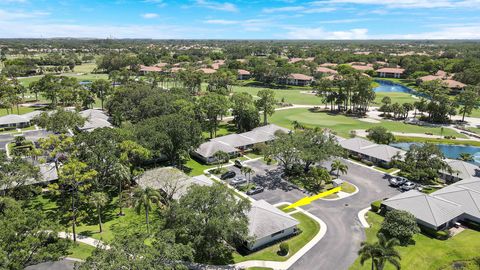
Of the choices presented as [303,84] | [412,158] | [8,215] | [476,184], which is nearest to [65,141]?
[8,215]

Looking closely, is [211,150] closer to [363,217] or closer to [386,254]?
[363,217]

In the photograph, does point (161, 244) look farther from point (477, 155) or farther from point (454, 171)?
point (477, 155)

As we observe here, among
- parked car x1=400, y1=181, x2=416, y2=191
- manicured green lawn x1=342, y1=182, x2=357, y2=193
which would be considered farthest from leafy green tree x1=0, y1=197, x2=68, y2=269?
parked car x1=400, y1=181, x2=416, y2=191

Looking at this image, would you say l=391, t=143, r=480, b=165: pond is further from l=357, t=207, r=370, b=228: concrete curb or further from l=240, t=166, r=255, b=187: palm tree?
l=240, t=166, r=255, b=187: palm tree

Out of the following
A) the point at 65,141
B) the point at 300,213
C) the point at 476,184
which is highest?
the point at 65,141

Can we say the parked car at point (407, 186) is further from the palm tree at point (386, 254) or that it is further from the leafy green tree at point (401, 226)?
the palm tree at point (386, 254)

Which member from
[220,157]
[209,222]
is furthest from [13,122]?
[209,222]

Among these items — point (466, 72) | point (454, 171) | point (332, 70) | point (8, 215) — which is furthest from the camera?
point (332, 70)
